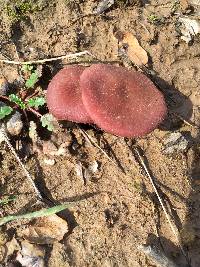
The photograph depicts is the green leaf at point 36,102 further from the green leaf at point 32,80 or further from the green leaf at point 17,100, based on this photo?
the green leaf at point 32,80

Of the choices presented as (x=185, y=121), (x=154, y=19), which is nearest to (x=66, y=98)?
(x=185, y=121)

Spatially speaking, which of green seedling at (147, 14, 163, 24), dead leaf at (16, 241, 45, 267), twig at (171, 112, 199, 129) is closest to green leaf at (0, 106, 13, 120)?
dead leaf at (16, 241, 45, 267)

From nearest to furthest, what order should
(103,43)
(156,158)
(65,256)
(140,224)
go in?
(65,256) → (140,224) → (156,158) → (103,43)

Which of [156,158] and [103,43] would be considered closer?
[156,158]

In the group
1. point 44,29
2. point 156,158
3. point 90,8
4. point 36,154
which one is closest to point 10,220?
point 36,154

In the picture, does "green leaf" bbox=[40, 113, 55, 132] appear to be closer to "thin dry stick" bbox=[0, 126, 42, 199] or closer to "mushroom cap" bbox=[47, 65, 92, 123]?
"mushroom cap" bbox=[47, 65, 92, 123]

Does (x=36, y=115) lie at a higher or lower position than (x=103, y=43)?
lower

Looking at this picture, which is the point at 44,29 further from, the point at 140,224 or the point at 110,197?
the point at 140,224

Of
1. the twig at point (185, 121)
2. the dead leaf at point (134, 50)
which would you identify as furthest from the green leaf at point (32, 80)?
the twig at point (185, 121)
